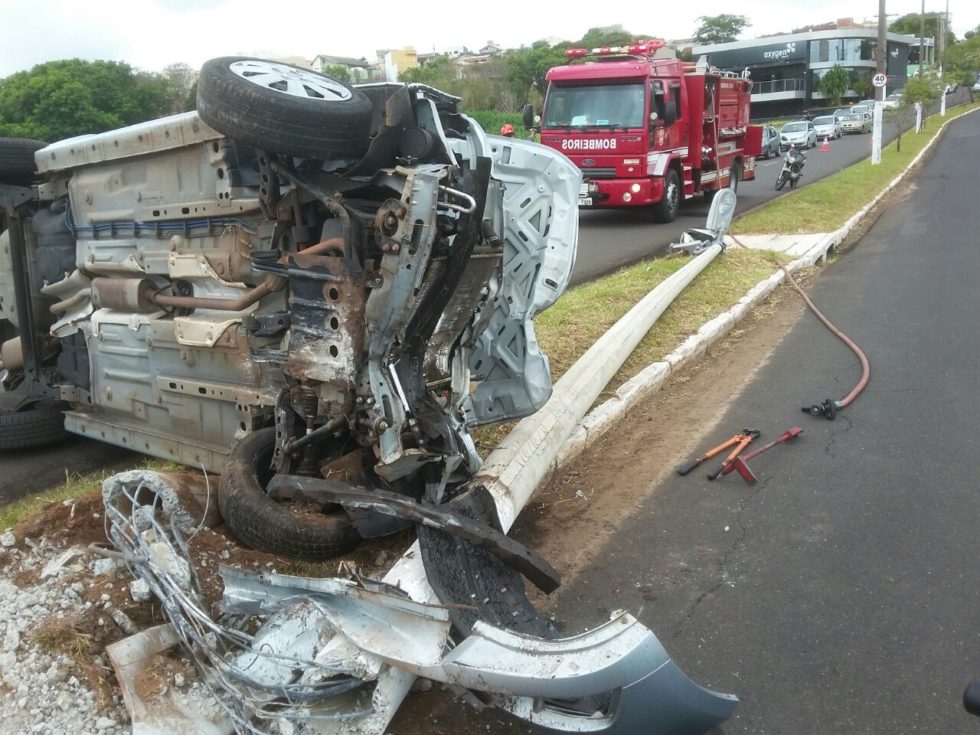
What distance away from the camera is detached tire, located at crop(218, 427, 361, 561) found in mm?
3680

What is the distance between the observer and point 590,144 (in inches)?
587

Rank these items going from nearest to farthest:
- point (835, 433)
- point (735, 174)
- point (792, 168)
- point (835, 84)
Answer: point (835, 433) < point (735, 174) < point (792, 168) < point (835, 84)

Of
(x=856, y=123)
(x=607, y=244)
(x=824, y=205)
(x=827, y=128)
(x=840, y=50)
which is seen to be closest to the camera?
(x=607, y=244)

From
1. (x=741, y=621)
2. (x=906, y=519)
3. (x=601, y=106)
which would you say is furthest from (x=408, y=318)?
(x=601, y=106)

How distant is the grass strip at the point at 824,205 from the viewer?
1306 cm

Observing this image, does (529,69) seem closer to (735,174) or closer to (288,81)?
(735,174)

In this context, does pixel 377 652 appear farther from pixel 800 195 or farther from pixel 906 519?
pixel 800 195

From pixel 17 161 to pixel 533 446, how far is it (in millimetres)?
3815

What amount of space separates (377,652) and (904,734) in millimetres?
1748

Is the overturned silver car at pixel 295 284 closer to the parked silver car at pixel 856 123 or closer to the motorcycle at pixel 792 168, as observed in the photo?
the motorcycle at pixel 792 168

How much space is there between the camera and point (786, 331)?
26.0 feet

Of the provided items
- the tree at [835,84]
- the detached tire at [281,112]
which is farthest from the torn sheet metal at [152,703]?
the tree at [835,84]

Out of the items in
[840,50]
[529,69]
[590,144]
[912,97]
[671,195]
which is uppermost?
[840,50]

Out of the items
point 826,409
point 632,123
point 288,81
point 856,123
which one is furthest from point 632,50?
point 856,123
